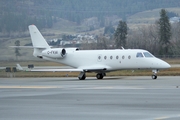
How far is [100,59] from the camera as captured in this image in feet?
146

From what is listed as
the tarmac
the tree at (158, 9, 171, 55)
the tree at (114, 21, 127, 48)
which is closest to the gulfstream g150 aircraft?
the tarmac

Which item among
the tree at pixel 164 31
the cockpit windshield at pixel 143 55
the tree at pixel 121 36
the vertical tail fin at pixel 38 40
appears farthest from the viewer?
the tree at pixel 121 36

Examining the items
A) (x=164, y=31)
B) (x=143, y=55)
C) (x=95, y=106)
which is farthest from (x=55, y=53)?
(x=164, y=31)

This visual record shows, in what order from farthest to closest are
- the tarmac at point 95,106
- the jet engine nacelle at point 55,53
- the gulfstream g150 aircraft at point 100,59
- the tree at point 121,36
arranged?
1. the tree at point 121,36
2. the jet engine nacelle at point 55,53
3. the gulfstream g150 aircraft at point 100,59
4. the tarmac at point 95,106

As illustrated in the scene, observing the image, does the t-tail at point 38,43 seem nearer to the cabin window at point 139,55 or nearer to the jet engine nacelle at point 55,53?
the jet engine nacelle at point 55,53

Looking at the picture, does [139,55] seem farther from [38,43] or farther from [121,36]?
[121,36]

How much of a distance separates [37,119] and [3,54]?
53.7m

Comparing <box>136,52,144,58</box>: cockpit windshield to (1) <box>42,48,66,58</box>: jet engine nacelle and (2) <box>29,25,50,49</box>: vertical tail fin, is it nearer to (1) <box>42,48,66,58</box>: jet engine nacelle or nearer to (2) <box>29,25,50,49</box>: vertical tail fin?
(1) <box>42,48,66,58</box>: jet engine nacelle

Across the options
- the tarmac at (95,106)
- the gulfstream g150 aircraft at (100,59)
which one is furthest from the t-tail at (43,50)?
the tarmac at (95,106)

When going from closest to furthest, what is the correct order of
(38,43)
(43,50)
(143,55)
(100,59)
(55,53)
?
1. (143,55)
2. (100,59)
3. (55,53)
4. (43,50)
5. (38,43)

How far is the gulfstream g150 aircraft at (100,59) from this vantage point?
135 feet

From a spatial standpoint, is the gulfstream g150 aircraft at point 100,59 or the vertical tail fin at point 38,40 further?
the vertical tail fin at point 38,40

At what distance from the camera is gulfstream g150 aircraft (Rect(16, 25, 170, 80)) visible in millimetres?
41281

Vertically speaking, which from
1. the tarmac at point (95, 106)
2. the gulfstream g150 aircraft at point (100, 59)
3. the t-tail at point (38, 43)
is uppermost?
the t-tail at point (38, 43)
